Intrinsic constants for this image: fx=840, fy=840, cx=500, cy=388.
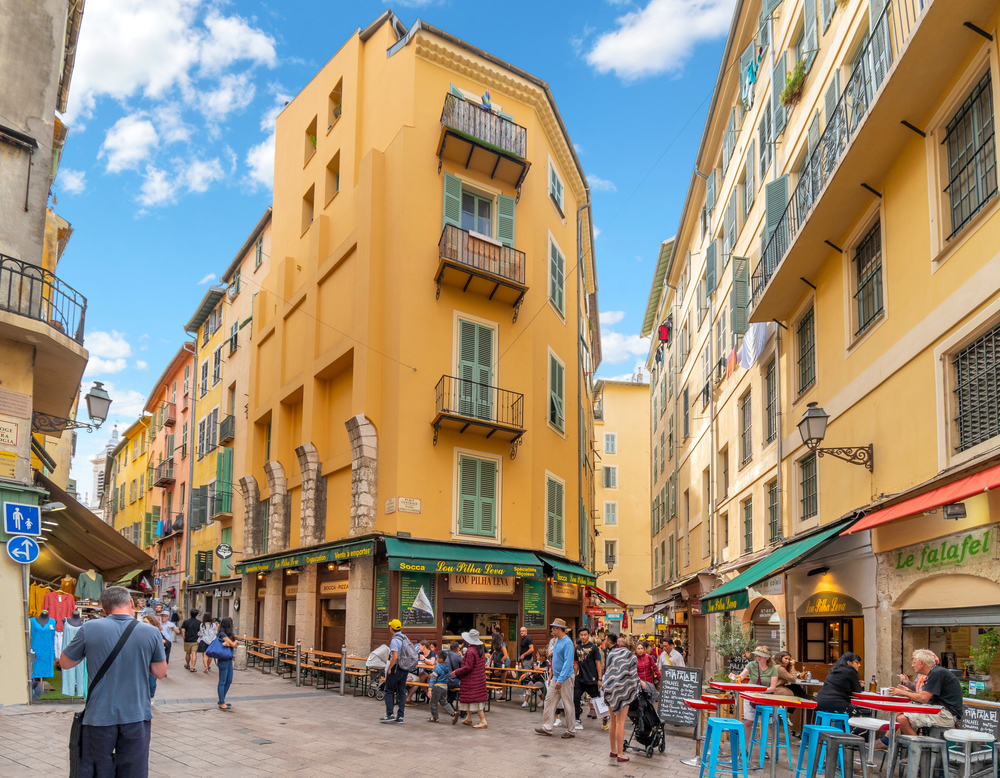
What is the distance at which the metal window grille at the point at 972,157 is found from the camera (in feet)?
31.2

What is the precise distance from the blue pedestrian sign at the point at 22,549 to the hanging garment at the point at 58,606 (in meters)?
2.24

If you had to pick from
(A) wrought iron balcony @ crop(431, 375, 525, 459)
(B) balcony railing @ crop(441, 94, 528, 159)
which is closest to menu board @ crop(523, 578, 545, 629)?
(A) wrought iron balcony @ crop(431, 375, 525, 459)

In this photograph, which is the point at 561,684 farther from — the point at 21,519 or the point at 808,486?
the point at 21,519

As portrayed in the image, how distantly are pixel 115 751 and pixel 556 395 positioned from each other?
19521 mm

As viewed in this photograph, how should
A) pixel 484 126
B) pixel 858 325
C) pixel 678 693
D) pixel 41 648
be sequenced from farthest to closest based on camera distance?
pixel 484 126, pixel 858 325, pixel 41 648, pixel 678 693

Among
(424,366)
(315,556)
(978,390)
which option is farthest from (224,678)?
(978,390)

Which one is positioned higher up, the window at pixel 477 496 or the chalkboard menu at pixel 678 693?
the window at pixel 477 496

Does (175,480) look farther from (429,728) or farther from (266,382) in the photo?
(429,728)

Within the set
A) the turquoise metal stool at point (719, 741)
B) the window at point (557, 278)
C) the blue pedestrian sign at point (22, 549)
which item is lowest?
the turquoise metal stool at point (719, 741)

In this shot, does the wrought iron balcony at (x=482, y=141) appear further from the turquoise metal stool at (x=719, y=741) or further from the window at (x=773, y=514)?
the turquoise metal stool at (x=719, y=741)

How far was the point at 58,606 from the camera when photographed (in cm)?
1488

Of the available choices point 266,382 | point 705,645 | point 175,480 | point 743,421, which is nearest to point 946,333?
point 743,421

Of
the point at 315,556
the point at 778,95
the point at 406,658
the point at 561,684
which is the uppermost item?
the point at 778,95

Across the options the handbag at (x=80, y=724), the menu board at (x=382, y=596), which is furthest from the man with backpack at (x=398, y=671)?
the handbag at (x=80, y=724)
